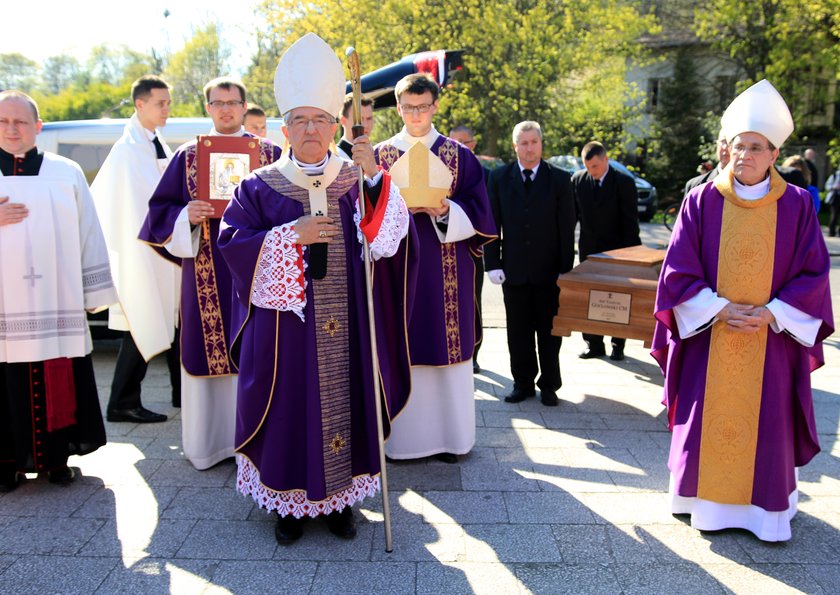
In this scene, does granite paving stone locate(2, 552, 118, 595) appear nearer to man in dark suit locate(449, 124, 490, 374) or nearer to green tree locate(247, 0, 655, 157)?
man in dark suit locate(449, 124, 490, 374)

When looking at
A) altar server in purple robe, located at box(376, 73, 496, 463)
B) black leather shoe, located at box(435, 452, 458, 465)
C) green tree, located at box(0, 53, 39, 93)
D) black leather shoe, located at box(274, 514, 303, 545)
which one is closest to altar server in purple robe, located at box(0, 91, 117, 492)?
black leather shoe, located at box(274, 514, 303, 545)

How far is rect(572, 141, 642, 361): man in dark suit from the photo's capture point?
6.64 m

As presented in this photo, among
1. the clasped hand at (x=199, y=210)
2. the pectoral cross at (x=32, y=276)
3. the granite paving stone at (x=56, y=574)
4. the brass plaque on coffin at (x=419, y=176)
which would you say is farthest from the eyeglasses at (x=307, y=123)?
the granite paving stone at (x=56, y=574)

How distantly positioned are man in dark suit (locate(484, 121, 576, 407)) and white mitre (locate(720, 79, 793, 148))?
80.4 inches

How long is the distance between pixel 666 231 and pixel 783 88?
8543 mm

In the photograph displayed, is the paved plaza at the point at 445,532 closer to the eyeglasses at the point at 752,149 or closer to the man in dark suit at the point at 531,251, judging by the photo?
the man in dark suit at the point at 531,251

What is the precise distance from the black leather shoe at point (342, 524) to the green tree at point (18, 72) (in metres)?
44.5

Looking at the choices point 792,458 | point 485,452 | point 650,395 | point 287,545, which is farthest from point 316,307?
point 650,395

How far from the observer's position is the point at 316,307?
11.0 feet

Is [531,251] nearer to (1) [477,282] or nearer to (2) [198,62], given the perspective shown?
(1) [477,282]

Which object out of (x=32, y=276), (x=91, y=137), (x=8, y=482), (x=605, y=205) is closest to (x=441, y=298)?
(x=32, y=276)

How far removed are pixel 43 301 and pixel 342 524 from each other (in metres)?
2.01

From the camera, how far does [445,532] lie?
140 inches

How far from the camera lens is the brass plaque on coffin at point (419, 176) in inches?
162
